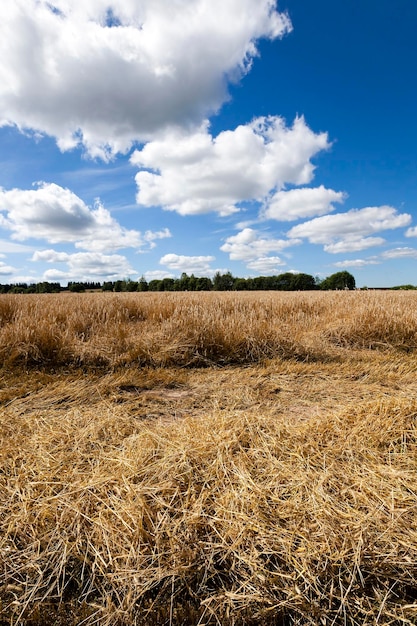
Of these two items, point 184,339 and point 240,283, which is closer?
point 184,339

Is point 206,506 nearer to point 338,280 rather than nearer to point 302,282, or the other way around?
point 302,282

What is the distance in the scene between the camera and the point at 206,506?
1825mm

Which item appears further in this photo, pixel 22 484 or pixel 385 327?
pixel 385 327

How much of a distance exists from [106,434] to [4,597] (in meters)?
1.32

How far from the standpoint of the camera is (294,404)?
11.8 ft

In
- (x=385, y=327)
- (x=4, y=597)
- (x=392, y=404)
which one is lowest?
(x=4, y=597)

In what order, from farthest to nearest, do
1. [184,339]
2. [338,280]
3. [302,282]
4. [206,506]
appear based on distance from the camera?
[338,280] → [302,282] → [184,339] → [206,506]

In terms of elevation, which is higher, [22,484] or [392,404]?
[392,404]

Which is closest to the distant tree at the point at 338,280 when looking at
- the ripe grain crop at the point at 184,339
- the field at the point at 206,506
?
the ripe grain crop at the point at 184,339

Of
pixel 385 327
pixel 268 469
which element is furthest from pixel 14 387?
pixel 385 327

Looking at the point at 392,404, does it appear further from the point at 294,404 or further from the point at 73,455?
the point at 73,455

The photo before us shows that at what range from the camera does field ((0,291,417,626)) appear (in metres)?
1.42

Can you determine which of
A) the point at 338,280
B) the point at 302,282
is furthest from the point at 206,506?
the point at 338,280

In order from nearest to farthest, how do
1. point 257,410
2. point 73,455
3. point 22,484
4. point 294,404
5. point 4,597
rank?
point 4,597 < point 22,484 < point 73,455 < point 257,410 < point 294,404
